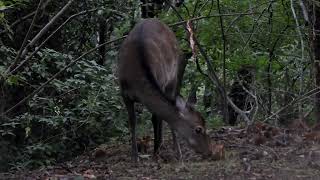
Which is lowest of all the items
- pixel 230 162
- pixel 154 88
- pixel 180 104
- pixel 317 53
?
pixel 230 162

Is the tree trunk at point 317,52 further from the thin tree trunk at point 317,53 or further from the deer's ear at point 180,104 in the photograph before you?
the deer's ear at point 180,104

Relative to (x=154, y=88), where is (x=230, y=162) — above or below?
below

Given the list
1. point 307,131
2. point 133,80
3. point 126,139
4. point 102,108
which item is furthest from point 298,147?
point 102,108

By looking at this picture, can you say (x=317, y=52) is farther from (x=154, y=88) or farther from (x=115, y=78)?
(x=115, y=78)

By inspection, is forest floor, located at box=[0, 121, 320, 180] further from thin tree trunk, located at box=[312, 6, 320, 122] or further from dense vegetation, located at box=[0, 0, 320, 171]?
dense vegetation, located at box=[0, 0, 320, 171]

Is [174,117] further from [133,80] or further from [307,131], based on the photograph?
[307,131]

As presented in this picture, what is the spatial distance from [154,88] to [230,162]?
927mm

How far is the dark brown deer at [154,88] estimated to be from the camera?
5586 mm

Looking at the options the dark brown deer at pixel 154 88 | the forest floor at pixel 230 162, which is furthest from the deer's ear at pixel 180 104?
the forest floor at pixel 230 162

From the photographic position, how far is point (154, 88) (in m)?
5.55

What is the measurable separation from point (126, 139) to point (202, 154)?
2.34 m

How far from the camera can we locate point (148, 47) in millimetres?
5887

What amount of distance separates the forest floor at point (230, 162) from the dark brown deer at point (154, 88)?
0.83ft

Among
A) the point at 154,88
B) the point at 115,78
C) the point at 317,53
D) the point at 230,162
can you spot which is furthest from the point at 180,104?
the point at 115,78
